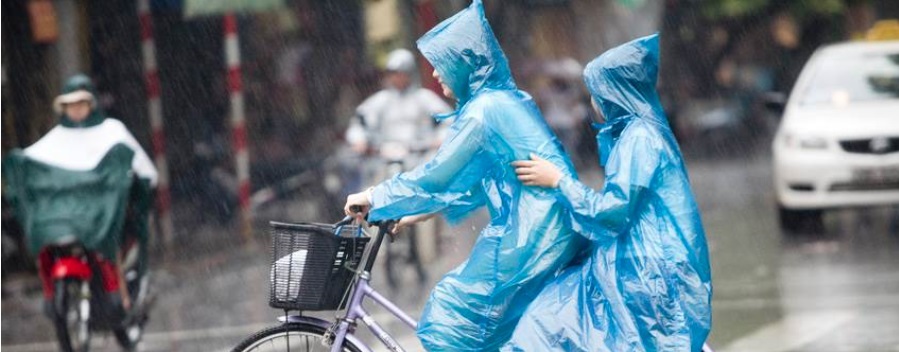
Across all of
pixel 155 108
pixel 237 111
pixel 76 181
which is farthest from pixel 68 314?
pixel 155 108

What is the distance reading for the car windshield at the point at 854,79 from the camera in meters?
12.9

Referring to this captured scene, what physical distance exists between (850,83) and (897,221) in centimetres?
137

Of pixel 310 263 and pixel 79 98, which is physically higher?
pixel 310 263

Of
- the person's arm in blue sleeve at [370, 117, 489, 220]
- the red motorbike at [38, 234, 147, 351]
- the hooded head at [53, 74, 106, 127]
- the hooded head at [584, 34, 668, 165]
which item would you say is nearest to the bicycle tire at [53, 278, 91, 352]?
the red motorbike at [38, 234, 147, 351]

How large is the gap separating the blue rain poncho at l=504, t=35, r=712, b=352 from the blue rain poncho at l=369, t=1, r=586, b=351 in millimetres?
89

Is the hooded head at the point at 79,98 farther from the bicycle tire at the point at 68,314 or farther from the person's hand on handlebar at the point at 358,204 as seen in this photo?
the person's hand on handlebar at the point at 358,204

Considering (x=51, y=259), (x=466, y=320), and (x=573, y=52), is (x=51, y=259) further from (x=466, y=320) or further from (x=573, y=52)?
(x=573, y=52)

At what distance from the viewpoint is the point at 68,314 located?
8.44 metres

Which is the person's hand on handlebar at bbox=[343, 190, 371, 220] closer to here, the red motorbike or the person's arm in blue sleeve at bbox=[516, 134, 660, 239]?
Answer: the person's arm in blue sleeve at bbox=[516, 134, 660, 239]

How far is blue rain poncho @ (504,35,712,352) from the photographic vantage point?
473 cm

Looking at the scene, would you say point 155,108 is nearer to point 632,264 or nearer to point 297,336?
point 297,336

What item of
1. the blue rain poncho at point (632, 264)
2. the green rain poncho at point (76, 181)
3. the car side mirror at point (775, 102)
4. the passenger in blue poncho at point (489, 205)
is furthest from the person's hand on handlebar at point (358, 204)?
the car side mirror at point (775, 102)

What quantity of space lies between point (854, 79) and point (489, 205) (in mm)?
8813

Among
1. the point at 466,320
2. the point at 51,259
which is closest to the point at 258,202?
the point at 51,259
